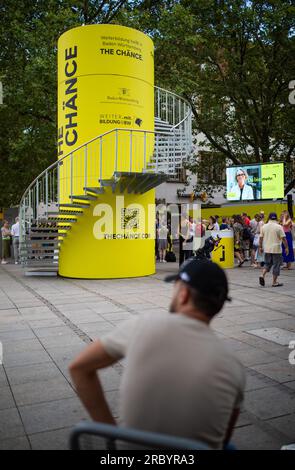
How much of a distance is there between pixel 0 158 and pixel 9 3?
23.5ft

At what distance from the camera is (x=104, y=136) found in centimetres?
1288

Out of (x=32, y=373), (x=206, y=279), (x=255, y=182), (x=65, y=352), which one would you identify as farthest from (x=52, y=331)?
(x=255, y=182)

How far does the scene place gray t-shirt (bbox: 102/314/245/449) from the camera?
172 centimetres

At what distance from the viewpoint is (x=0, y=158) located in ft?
74.5

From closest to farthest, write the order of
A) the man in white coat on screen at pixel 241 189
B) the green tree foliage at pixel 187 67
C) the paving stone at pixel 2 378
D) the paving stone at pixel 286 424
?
the paving stone at pixel 286 424 → the paving stone at pixel 2 378 → the green tree foliage at pixel 187 67 → the man in white coat on screen at pixel 241 189

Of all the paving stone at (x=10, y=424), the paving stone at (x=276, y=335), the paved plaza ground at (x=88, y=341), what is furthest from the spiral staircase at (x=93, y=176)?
the paving stone at (x=10, y=424)

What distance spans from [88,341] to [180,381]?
15.0 ft

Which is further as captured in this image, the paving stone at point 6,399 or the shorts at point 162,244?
the shorts at point 162,244

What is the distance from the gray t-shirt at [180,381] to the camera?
172 centimetres

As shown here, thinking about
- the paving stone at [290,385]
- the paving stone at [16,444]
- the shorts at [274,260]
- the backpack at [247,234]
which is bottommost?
the paving stone at [16,444]

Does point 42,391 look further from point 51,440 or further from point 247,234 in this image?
point 247,234

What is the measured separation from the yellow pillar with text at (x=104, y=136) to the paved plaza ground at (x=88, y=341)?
1.42m

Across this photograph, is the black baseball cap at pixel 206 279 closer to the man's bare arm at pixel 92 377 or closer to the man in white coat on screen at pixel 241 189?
the man's bare arm at pixel 92 377
